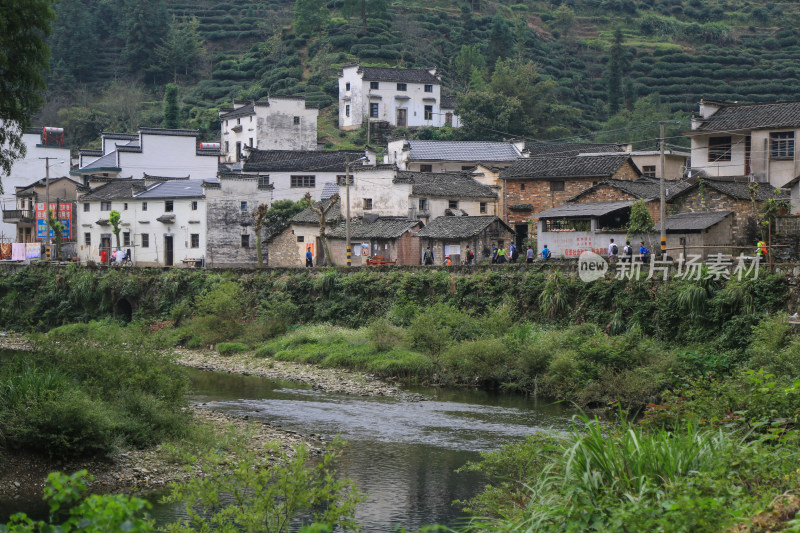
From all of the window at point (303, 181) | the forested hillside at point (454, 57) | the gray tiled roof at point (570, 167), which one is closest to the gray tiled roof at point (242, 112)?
the forested hillside at point (454, 57)

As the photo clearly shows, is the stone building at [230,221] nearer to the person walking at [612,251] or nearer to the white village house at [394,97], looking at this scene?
the person walking at [612,251]

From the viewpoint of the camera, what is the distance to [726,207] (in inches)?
1537

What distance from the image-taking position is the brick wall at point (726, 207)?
37781 millimetres

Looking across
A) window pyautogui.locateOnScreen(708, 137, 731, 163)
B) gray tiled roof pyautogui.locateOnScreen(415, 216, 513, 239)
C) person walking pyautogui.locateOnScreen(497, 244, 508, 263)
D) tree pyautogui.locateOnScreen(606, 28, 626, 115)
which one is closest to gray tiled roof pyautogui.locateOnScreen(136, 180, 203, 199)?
gray tiled roof pyautogui.locateOnScreen(415, 216, 513, 239)

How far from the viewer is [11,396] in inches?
799

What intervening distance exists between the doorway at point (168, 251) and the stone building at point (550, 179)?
872 inches

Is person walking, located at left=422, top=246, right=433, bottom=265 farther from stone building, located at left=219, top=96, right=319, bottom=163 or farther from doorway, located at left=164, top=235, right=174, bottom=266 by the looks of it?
stone building, located at left=219, top=96, right=319, bottom=163

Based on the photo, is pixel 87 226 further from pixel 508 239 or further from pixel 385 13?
pixel 385 13

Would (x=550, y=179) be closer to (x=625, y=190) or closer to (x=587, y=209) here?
(x=625, y=190)

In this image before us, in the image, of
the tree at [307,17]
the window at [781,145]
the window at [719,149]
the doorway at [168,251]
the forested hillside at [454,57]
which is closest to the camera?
the window at [781,145]

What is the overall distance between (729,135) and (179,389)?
34354 mm

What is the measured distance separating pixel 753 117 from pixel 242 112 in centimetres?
4799

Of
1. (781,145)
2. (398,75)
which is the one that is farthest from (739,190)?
(398,75)

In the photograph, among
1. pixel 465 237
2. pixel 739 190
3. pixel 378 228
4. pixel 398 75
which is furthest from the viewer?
pixel 398 75
